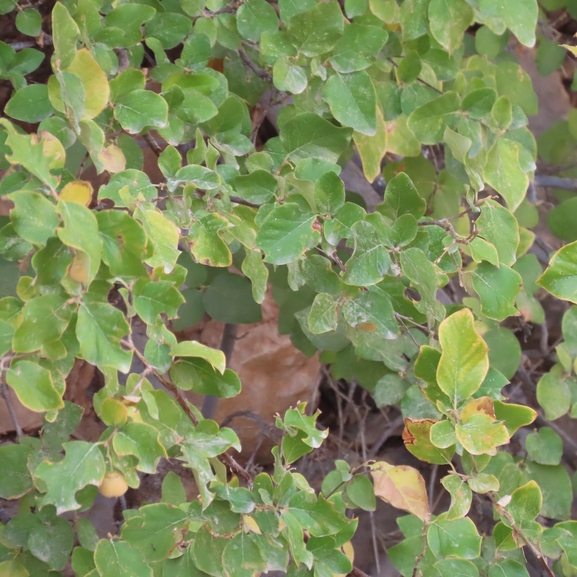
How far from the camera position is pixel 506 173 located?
2.59 feet

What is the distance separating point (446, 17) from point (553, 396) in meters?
0.63

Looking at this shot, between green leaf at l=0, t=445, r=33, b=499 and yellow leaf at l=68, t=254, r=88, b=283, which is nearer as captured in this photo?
yellow leaf at l=68, t=254, r=88, b=283

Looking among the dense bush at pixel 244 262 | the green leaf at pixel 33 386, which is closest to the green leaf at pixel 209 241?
the dense bush at pixel 244 262

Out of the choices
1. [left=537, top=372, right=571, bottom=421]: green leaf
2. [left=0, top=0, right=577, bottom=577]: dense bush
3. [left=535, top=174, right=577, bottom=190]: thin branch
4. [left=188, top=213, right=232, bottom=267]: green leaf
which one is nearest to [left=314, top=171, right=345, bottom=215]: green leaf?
[left=0, top=0, right=577, bottom=577]: dense bush

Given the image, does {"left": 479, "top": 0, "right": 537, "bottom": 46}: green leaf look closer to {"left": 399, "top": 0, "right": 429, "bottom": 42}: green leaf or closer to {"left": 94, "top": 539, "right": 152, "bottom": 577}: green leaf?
{"left": 399, "top": 0, "right": 429, "bottom": 42}: green leaf

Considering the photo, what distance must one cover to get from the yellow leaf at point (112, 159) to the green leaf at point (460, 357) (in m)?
0.39

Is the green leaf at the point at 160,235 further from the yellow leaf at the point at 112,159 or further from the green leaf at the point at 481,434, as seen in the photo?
the green leaf at the point at 481,434

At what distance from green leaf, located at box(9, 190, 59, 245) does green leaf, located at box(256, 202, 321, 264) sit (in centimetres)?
23

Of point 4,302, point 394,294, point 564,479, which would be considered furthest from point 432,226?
point 564,479

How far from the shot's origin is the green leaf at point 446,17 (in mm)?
773

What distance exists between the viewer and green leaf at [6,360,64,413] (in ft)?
1.46

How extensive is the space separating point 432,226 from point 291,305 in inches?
14.9

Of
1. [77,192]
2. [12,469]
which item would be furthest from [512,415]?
[12,469]

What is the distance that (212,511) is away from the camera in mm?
581
